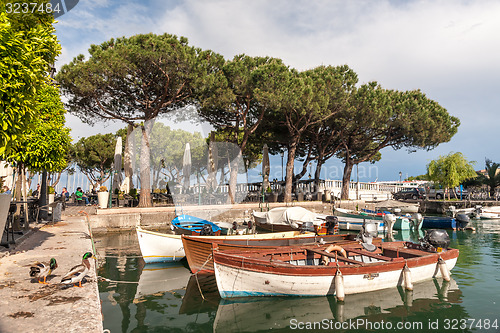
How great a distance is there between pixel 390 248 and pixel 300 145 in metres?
27.7

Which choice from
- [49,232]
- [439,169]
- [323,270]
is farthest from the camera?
[439,169]

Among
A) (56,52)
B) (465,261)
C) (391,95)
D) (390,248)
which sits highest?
(391,95)

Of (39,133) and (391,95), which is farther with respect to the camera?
(391,95)

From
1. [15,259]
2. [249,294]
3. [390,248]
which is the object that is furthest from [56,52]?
[390,248]

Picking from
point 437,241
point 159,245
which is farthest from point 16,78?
point 437,241

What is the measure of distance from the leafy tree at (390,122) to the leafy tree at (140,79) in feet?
51.6

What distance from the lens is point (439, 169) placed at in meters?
43.5

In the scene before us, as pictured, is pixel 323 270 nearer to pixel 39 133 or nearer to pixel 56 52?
pixel 56 52

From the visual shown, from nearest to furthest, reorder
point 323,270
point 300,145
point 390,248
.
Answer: point 323,270 < point 390,248 < point 300,145

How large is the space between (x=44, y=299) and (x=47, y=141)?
6.83m

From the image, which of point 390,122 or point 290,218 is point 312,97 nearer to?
point 390,122

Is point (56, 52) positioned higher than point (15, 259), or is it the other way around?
point (56, 52)

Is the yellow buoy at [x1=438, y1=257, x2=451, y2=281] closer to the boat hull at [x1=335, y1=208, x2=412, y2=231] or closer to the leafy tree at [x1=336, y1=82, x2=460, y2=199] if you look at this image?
the boat hull at [x1=335, y1=208, x2=412, y2=231]

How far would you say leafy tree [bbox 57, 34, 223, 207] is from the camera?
2080 cm
